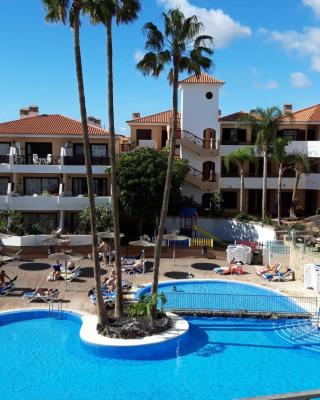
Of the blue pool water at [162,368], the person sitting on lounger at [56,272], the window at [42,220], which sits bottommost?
the blue pool water at [162,368]

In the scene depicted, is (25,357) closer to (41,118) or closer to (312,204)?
(41,118)

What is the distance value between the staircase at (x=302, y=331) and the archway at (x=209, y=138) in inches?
969

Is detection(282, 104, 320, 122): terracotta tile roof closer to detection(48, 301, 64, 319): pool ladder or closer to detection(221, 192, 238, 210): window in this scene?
detection(221, 192, 238, 210): window

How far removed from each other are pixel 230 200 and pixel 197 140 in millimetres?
7374

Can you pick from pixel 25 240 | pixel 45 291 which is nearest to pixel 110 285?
pixel 45 291

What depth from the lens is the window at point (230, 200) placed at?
4712cm

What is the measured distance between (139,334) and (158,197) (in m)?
18.2

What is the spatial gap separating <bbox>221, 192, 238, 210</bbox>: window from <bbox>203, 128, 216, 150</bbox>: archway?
18.2ft

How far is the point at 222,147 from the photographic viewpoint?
4469 centimetres

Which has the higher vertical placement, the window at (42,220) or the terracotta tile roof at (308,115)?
the terracotta tile roof at (308,115)

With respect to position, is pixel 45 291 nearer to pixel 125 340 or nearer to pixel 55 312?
pixel 55 312

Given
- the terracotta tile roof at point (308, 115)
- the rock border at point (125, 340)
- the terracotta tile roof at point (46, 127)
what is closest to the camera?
the rock border at point (125, 340)

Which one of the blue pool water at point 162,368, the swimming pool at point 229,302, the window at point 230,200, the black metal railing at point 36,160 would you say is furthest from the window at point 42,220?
the blue pool water at point 162,368

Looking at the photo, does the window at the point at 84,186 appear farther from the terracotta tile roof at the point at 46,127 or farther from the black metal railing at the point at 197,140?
the black metal railing at the point at 197,140
